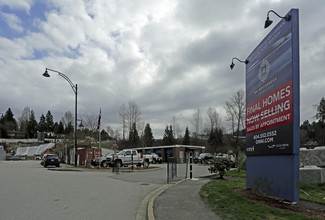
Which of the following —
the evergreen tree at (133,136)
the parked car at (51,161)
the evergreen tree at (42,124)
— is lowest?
the parked car at (51,161)

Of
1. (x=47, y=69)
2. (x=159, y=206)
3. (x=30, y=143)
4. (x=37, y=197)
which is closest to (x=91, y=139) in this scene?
(x=47, y=69)

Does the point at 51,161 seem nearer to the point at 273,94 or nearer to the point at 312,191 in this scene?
the point at 312,191

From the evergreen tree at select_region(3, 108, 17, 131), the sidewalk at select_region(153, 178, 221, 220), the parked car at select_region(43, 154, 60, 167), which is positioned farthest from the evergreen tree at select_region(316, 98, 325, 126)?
the evergreen tree at select_region(3, 108, 17, 131)

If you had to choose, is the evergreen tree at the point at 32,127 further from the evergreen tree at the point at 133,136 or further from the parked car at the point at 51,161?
the parked car at the point at 51,161

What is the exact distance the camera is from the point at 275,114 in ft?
27.7

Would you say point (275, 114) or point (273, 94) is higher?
point (273, 94)

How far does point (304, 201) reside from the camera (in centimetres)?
839

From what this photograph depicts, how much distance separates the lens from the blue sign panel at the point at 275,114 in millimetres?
7501

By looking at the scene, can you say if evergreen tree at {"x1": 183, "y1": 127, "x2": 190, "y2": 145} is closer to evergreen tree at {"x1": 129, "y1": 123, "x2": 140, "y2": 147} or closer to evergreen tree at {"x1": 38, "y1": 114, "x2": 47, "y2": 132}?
evergreen tree at {"x1": 129, "y1": 123, "x2": 140, "y2": 147}

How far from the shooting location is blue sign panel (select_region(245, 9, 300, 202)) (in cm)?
750

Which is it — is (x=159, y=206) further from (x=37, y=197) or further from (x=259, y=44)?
(x=259, y=44)

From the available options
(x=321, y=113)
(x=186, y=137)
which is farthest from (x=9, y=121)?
(x=321, y=113)

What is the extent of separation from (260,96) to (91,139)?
36203 millimetres

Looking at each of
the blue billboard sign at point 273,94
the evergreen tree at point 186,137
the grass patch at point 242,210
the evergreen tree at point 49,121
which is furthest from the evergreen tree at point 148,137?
the grass patch at point 242,210
